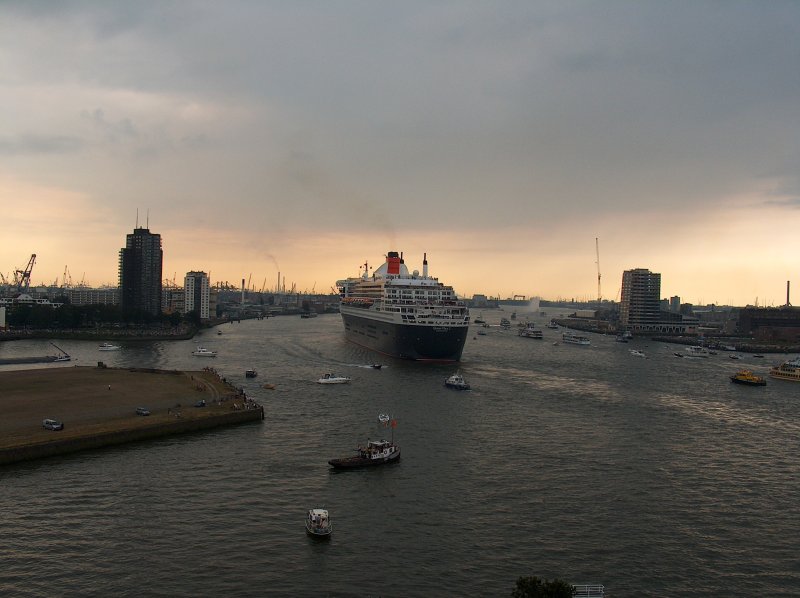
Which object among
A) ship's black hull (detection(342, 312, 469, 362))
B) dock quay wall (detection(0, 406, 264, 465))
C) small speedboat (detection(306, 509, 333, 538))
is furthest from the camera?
ship's black hull (detection(342, 312, 469, 362))

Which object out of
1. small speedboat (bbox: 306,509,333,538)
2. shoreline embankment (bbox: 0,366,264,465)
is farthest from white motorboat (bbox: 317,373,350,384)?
small speedboat (bbox: 306,509,333,538)

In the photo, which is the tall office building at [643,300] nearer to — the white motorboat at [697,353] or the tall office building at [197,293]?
the white motorboat at [697,353]

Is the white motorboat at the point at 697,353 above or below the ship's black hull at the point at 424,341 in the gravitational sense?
below

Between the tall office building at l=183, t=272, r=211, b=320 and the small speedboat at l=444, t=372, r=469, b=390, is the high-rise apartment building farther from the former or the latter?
the small speedboat at l=444, t=372, r=469, b=390

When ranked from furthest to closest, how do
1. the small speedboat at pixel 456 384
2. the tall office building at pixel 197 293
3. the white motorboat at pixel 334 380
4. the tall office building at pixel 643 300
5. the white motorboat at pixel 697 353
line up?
the tall office building at pixel 197 293 → the tall office building at pixel 643 300 → the white motorboat at pixel 697 353 → the white motorboat at pixel 334 380 → the small speedboat at pixel 456 384

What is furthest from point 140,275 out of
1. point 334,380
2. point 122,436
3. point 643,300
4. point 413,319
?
point 122,436

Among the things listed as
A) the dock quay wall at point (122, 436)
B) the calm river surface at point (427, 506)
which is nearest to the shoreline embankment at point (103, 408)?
the dock quay wall at point (122, 436)
